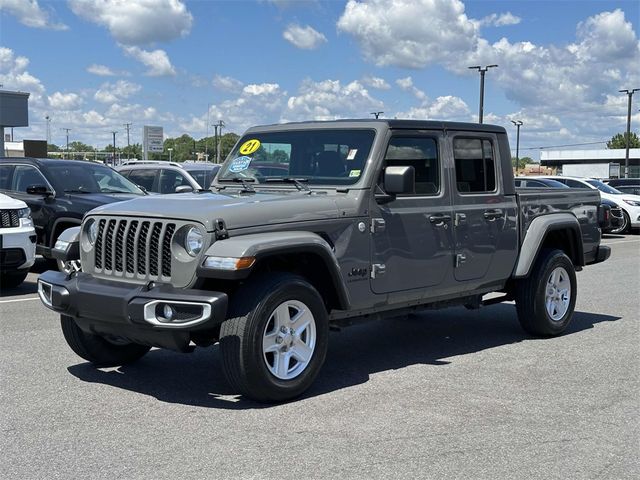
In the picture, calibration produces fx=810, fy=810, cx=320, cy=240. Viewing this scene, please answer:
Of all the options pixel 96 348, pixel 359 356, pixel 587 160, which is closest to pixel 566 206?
pixel 359 356

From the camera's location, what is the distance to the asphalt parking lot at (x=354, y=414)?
426 centimetres

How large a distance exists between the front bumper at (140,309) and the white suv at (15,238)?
4.68 meters

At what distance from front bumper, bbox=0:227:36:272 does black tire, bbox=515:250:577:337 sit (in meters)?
6.03

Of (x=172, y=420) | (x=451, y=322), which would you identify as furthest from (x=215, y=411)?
(x=451, y=322)

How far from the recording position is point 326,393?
5.68 m

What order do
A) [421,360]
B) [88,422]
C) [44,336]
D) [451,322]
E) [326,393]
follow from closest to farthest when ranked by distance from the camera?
1. [88,422]
2. [326,393]
3. [421,360]
4. [44,336]
5. [451,322]

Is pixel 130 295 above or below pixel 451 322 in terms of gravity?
above

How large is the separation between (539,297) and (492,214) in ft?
3.42

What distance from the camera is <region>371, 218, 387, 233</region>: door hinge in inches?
235

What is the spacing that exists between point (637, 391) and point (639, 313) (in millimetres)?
3580

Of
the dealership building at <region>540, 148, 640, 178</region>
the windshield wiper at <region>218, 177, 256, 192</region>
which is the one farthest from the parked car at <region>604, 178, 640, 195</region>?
the dealership building at <region>540, 148, 640, 178</region>

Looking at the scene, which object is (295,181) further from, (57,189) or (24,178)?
(24,178)

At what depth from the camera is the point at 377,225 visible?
6.00 m

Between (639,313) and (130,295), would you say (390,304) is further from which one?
(639,313)
